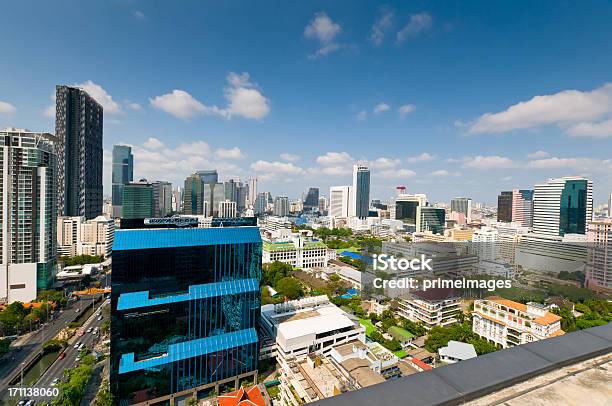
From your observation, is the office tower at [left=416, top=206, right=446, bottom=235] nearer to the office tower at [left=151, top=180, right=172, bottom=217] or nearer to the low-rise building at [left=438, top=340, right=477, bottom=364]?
the low-rise building at [left=438, top=340, right=477, bottom=364]

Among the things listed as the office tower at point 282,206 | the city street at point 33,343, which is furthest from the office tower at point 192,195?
the city street at point 33,343

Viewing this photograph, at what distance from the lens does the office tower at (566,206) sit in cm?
2422

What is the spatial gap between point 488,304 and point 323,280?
949 centimetres

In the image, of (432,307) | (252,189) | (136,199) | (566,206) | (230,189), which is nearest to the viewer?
(432,307)

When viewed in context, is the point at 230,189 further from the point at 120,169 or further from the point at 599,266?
the point at 599,266

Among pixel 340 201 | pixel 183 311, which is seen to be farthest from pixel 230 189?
pixel 183 311

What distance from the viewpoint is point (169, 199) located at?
49.4 meters

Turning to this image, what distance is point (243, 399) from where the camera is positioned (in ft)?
21.7

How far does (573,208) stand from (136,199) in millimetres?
44193

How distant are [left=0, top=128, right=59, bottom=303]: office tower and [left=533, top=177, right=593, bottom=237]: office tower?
3658 cm

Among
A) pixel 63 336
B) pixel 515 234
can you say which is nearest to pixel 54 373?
pixel 63 336

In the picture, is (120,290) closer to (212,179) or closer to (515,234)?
(515,234)

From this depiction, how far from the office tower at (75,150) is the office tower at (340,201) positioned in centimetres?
3403

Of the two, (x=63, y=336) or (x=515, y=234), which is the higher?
(x=515, y=234)
